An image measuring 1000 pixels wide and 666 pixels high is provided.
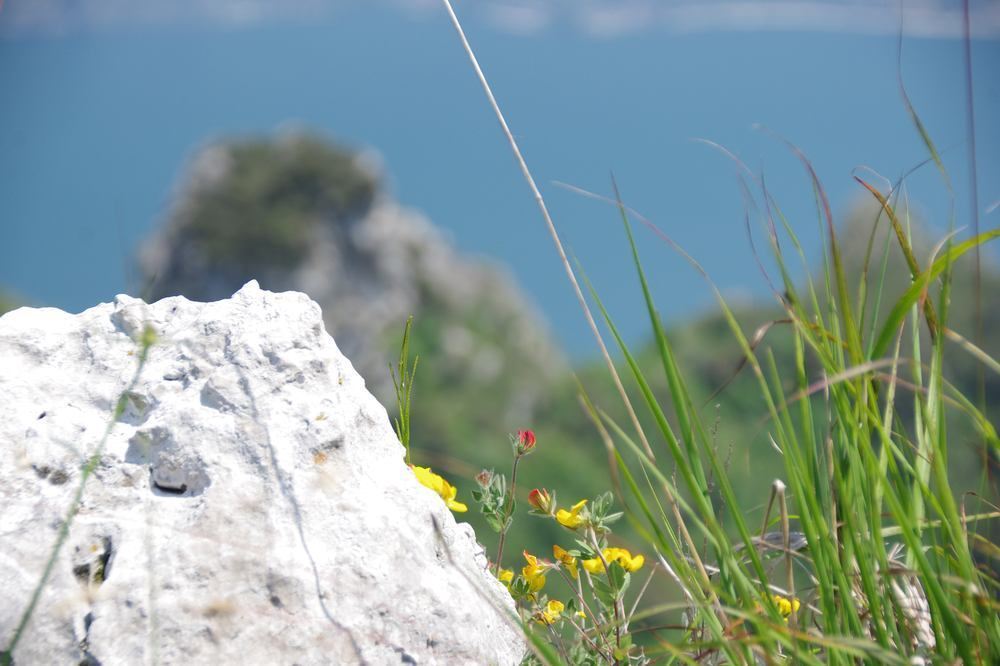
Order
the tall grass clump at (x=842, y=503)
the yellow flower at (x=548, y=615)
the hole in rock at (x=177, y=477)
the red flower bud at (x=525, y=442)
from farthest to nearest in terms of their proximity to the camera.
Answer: the red flower bud at (x=525, y=442)
the yellow flower at (x=548, y=615)
the hole in rock at (x=177, y=477)
the tall grass clump at (x=842, y=503)

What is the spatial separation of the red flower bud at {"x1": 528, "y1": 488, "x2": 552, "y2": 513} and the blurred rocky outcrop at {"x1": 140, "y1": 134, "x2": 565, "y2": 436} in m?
30.7

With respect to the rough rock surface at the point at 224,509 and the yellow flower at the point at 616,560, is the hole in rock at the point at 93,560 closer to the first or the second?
the rough rock surface at the point at 224,509

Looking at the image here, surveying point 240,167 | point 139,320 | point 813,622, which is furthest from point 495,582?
point 240,167

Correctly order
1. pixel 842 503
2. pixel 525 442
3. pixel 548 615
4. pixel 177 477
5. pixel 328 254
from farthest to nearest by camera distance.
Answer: pixel 328 254 < pixel 525 442 < pixel 548 615 < pixel 177 477 < pixel 842 503

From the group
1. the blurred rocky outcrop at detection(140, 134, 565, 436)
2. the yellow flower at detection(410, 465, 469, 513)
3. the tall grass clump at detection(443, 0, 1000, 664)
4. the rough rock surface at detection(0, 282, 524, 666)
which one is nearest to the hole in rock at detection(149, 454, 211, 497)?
the rough rock surface at detection(0, 282, 524, 666)

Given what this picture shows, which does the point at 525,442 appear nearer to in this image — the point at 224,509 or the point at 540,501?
the point at 540,501

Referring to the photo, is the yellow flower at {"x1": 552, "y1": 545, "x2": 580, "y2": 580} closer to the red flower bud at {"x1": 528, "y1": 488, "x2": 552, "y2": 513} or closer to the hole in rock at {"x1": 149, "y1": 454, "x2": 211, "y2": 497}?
the red flower bud at {"x1": 528, "y1": 488, "x2": 552, "y2": 513}

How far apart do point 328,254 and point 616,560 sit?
116ft

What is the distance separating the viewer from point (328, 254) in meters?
36.0

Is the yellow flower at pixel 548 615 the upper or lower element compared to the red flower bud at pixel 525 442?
lower

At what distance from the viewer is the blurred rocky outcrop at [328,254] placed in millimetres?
33938

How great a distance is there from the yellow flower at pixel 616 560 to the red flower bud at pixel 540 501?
0.12 m

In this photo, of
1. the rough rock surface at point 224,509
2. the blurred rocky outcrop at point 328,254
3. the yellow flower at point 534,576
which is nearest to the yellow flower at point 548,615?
the yellow flower at point 534,576

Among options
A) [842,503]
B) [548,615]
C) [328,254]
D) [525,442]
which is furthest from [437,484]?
[328,254]
